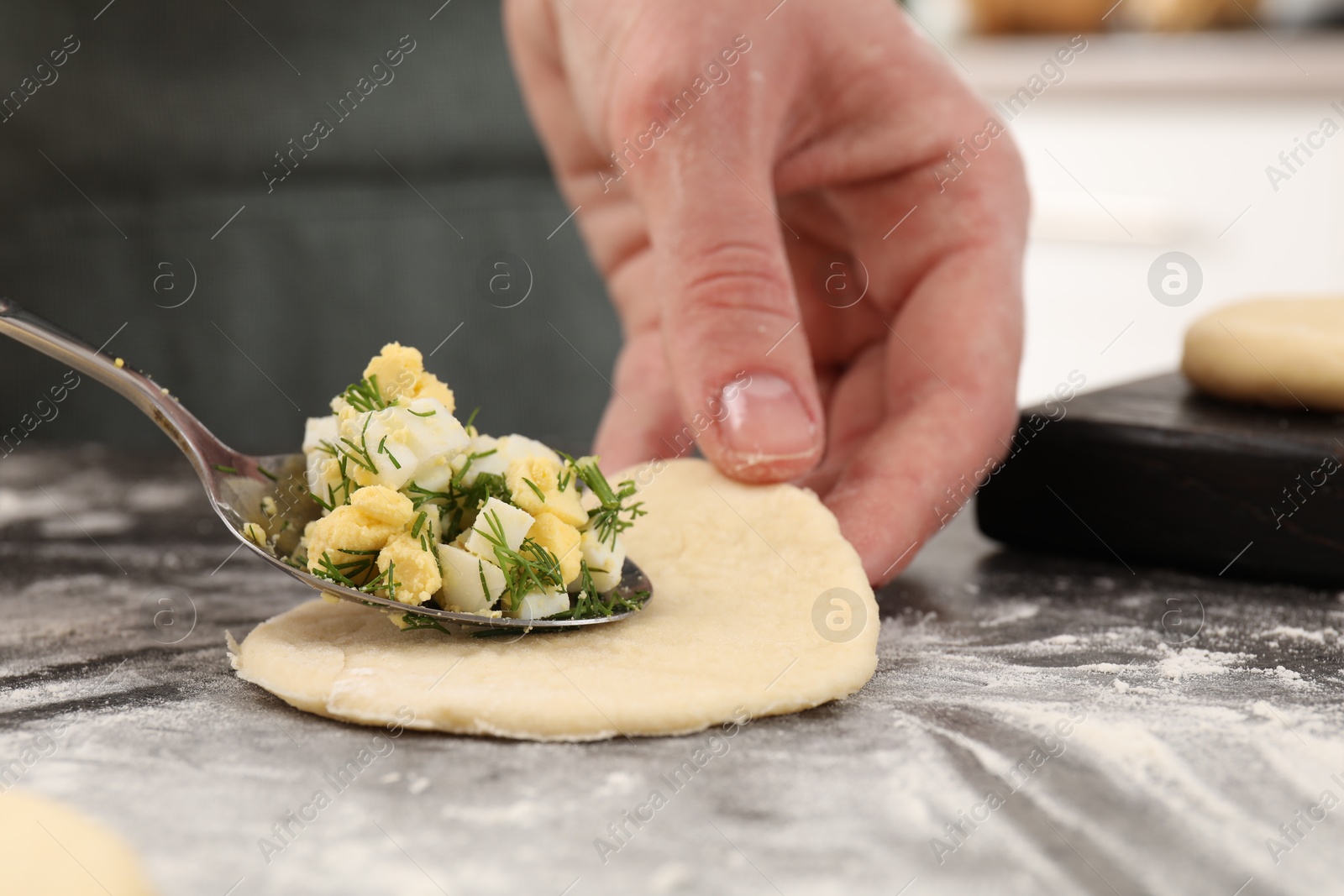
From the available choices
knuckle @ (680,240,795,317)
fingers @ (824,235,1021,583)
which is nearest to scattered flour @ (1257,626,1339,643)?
fingers @ (824,235,1021,583)

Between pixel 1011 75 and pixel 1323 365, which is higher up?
pixel 1011 75

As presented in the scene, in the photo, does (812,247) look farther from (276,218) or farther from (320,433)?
(276,218)

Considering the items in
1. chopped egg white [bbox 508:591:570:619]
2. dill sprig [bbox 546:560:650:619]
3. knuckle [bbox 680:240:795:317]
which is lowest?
dill sprig [bbox 546:560:650:619]

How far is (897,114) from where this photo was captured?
1664mm

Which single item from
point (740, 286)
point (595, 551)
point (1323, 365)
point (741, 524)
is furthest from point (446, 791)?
point (1323, 365)

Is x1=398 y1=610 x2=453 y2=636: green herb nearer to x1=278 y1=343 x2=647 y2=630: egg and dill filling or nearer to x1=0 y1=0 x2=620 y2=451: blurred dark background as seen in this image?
x1=278 y1=343 x2=647 y2=630: egg and dill filling

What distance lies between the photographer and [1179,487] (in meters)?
1.50

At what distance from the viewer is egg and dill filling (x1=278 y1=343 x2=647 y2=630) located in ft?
3.44

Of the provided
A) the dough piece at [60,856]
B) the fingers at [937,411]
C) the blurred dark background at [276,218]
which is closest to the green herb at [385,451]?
the dough piece at [60,856]

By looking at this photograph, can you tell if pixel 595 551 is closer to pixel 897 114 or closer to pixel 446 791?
pixel 446 791

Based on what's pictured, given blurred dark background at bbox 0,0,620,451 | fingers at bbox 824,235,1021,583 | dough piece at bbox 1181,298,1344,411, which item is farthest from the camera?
blurred dark background at bbox 0,0,620,451

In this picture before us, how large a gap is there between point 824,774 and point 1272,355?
3.52ft

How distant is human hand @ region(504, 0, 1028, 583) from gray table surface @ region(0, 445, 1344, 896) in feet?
0.85

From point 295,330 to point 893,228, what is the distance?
1432 millimetres
